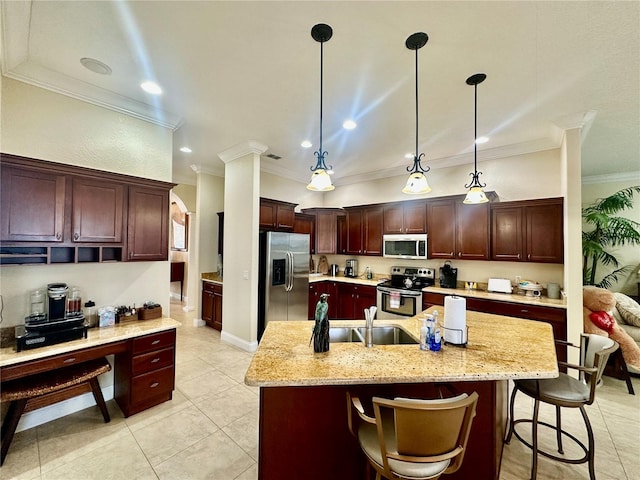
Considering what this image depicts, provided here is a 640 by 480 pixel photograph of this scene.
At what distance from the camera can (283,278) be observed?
Answer: 14.3ft

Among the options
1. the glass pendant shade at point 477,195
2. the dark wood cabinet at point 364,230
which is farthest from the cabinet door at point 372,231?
the glass pendant shade at point 477,195

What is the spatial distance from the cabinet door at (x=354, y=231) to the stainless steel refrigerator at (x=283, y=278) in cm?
120

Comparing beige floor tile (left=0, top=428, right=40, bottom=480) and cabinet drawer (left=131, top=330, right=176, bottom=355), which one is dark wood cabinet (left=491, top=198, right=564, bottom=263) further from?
beige floor tile (left=0, top=428, right=40, bottom=480)

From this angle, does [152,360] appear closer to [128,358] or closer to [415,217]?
[128,358]

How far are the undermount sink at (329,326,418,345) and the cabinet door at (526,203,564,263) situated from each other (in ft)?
8.79

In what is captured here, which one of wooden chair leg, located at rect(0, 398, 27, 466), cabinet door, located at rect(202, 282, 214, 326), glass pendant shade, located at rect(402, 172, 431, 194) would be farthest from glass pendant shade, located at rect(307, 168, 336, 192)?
cabinet door, located at rect(202, 282, 214, 326)

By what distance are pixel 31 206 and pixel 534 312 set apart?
206 inches

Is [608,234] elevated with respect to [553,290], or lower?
elevated

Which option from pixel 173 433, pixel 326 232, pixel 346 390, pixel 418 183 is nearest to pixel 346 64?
pixel 418 183

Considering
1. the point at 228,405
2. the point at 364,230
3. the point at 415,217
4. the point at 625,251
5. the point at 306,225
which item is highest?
the point at 415,217

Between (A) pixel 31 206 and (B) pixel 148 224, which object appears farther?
(B) pixel 148 224

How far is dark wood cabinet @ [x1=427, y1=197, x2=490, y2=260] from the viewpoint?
4.05m

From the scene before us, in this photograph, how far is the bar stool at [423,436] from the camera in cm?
113

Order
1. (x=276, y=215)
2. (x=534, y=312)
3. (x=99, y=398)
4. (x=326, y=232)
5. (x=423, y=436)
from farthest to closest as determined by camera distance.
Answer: (x=326, y=232) → (x=276, y=215) → (x=534, y=312) → (x=99, y=398) → (x=423, y=436)
